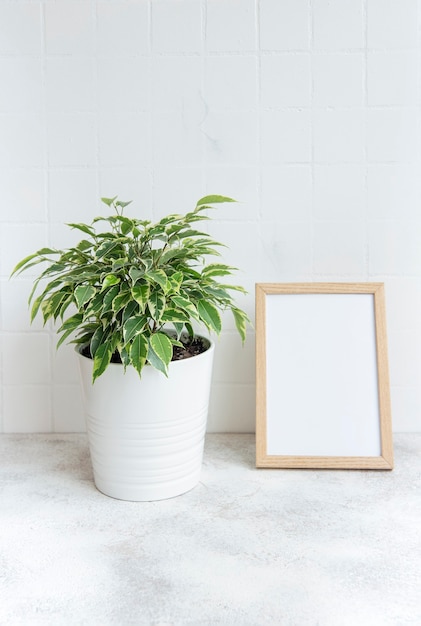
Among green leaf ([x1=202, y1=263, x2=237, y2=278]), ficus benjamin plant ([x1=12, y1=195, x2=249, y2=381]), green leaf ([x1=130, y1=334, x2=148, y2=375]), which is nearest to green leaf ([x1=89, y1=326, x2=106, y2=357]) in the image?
ficus benjamin plant ([x1=12, y1=195, x2=249, y2=381])

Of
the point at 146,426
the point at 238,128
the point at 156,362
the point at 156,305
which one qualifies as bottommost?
the point at 146,426

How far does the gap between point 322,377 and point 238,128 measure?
0.60 meters

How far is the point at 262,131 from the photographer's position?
1.58m

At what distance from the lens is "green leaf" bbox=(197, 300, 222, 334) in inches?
51.7

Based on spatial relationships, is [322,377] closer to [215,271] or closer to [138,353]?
[215,271]

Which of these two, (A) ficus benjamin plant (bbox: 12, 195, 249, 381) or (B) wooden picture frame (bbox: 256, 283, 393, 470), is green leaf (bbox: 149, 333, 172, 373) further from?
(B) wooden picture frame (bbox: 256, 283, 393, 470)

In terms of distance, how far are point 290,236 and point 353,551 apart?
74cm

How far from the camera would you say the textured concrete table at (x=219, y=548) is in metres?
1.01

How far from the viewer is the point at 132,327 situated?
123cm

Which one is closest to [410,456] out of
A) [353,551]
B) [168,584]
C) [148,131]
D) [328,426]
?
[328,426]

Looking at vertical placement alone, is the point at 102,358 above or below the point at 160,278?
below

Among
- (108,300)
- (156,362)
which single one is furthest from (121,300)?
(156,362)

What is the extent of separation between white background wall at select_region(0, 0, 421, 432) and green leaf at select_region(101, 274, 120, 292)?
388 millimetres

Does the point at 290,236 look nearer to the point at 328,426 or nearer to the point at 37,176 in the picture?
the point at 328,426
